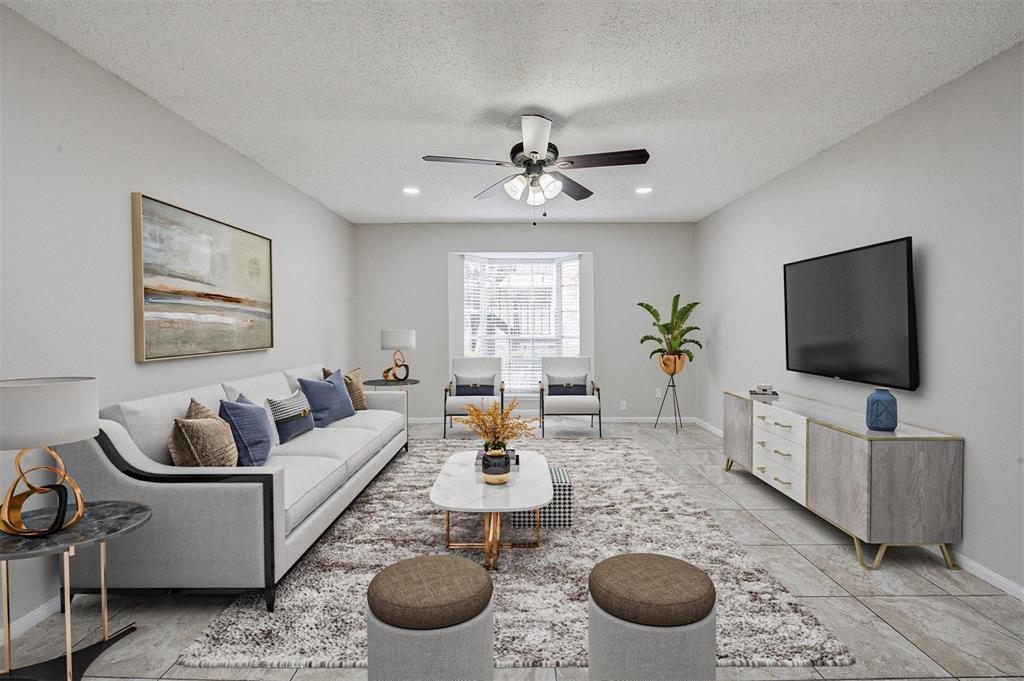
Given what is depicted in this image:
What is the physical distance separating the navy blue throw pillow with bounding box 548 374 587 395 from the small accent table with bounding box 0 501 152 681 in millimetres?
4816

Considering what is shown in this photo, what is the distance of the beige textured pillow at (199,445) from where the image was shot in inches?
103

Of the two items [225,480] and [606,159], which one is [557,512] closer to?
[225,480]

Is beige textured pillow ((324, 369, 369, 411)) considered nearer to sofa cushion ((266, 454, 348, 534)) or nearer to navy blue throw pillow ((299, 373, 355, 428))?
navy blue throw pillow ((299, 373, 355, 428))

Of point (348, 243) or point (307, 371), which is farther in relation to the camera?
point (348, 243)

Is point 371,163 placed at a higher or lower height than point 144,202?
higher

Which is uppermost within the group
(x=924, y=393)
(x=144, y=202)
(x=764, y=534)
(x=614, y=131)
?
(x=614, y=131)

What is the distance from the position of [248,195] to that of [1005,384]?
16.3ft

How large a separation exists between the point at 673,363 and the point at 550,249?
2.17 m

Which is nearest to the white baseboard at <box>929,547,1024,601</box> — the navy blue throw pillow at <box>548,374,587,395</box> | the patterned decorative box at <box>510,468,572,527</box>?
the patterned decorative box at <box>510,468,572,527</box>

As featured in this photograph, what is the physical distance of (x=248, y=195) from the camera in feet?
13.7

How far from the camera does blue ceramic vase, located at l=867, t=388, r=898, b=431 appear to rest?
2.88m

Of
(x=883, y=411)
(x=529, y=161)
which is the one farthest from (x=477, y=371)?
(x=883, y=411)

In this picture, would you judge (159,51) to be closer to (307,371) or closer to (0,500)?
(0,500)

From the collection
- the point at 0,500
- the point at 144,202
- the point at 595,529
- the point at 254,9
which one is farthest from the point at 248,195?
the point at 595,529
